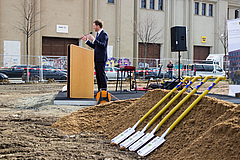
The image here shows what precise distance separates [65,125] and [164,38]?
29.0 metres

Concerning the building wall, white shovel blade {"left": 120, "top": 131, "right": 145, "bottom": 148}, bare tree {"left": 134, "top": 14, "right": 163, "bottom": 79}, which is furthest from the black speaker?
bare tree {"left": 134, "top": 14, "right": 163, "bottom": 79}

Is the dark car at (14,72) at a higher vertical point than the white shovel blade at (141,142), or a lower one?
higher

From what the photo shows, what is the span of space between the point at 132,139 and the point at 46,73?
1684 centimetres

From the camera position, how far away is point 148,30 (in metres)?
30.3

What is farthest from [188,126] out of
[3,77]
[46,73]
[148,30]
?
[148,30]

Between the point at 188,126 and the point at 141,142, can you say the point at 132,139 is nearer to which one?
the point at 141,142

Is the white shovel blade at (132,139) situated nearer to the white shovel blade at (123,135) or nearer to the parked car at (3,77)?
the white shovel blade at (123,135)

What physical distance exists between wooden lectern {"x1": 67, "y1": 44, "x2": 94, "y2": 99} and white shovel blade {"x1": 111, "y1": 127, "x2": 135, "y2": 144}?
12.1ft

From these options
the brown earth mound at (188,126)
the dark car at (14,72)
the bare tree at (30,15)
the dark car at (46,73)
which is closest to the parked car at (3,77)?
the dark car at (14,72)

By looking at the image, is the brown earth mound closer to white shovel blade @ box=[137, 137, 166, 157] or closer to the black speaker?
white shovel blade @ box=[137, 137, 166, 157]

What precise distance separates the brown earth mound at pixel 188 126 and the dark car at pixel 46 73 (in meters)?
14.8

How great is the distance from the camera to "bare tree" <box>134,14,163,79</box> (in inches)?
1176

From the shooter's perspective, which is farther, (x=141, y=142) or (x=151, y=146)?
(x=141, y=142)

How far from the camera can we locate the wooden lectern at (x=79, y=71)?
7.01m
